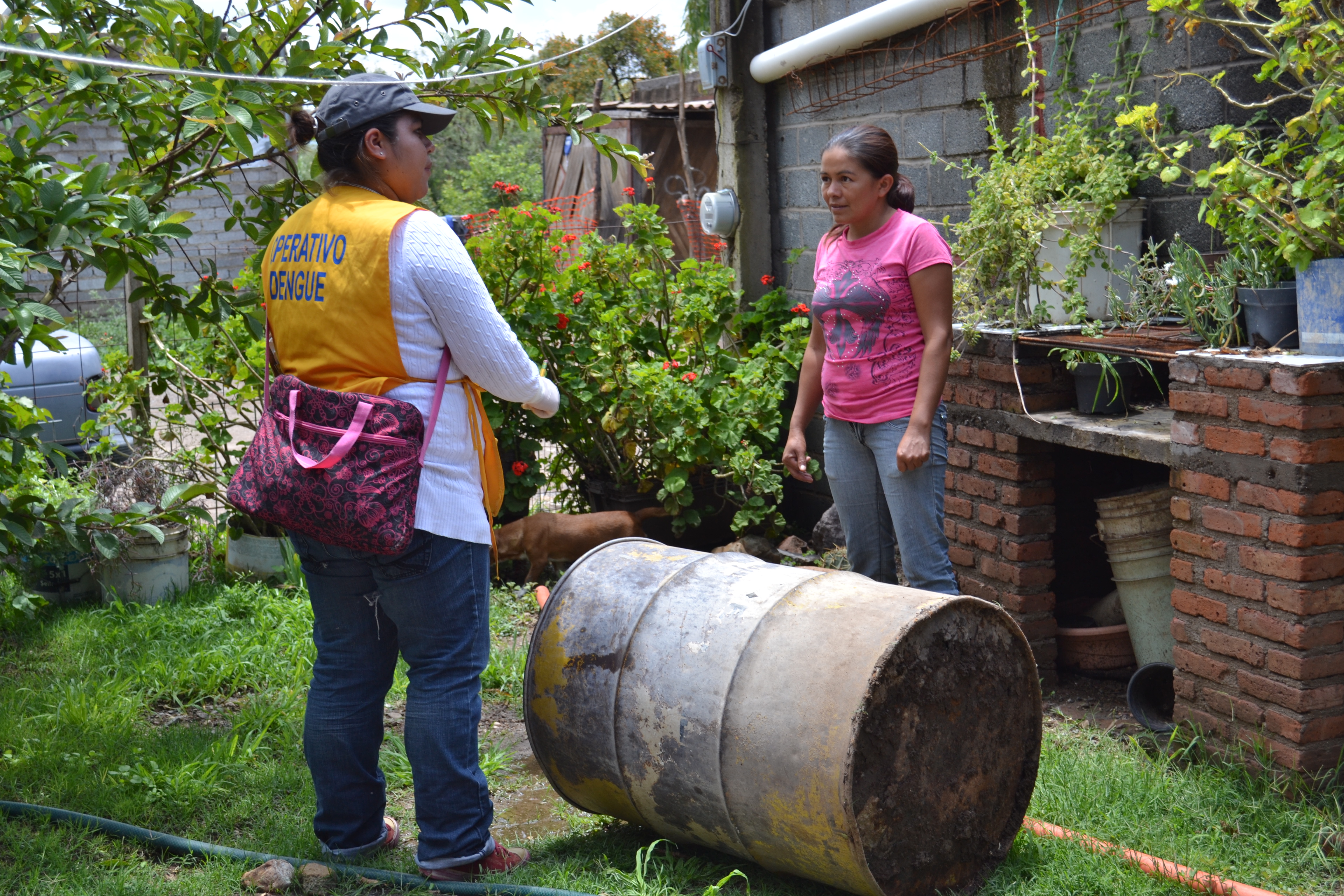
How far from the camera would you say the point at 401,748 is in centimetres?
354

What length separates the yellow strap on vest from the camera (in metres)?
2.53

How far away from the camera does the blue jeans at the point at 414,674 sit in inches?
98.2

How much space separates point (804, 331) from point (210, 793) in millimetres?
3504

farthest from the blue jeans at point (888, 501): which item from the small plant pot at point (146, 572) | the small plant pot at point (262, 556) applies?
the small plant pot at point (146, 572)

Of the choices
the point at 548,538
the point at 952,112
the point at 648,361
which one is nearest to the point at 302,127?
the point at 952,112

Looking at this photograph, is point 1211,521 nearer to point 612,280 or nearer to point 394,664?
point 394,664

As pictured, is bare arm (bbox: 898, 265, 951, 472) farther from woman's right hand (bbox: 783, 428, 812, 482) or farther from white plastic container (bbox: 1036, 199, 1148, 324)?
white plastic container (bbox: 1036, 199, 1148, 324)

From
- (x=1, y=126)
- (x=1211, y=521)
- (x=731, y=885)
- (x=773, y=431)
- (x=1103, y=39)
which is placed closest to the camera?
(x=731, y=885)

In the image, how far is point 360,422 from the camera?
7.75 feet

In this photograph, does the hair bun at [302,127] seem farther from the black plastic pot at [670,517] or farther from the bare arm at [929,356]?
the black plastic pot at [670,517]

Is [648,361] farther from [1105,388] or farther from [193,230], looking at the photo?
[193,230]

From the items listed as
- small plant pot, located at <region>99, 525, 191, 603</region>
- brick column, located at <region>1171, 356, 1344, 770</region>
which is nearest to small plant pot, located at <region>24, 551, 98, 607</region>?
small plant pot, located at <region>99, 525, 191, 603</region>

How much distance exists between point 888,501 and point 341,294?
177 centimetres

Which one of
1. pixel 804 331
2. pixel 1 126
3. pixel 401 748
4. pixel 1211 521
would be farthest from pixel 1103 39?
pixel 1 126
